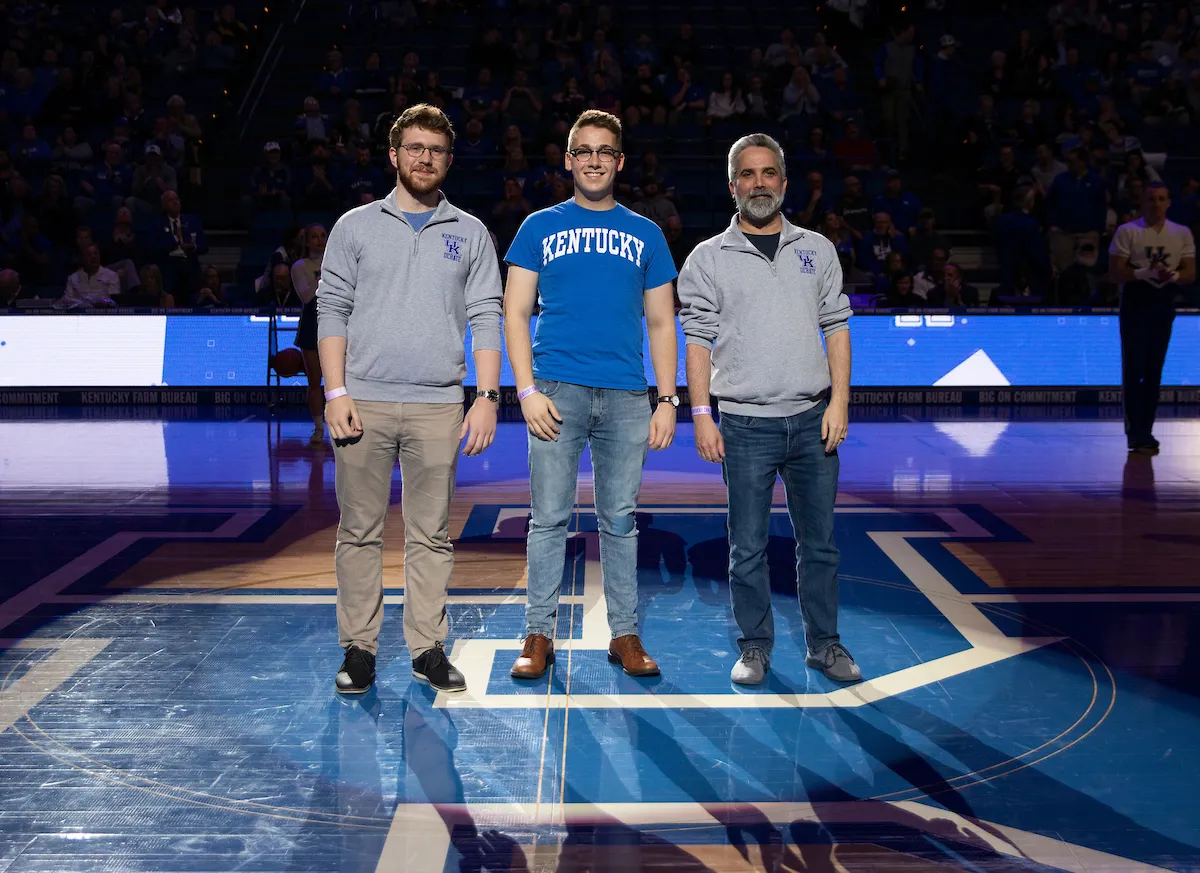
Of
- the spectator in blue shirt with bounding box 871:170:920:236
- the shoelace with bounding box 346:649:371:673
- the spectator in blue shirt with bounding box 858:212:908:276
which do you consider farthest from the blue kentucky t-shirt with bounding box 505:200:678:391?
the spectator in blue shirt with bounding box 871:170:920:236

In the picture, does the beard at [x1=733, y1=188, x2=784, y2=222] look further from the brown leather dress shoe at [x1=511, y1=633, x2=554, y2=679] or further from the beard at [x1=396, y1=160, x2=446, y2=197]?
the brown leather dress shoe at [x1=511, y1=633, x2=554, y2=679]

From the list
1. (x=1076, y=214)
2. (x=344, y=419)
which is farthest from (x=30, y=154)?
(x=344, y=419)

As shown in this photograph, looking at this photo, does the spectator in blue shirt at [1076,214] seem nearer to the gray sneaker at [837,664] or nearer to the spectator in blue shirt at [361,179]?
the spectator in blue shirt at [361,179]

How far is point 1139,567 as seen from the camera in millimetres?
6281

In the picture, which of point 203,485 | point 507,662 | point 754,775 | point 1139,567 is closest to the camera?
point 754,775

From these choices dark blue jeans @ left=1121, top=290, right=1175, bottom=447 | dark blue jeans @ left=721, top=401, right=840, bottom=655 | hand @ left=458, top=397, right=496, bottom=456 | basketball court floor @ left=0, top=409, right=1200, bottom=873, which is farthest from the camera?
dark blue jeans @ left=1121, top=290, right=1175, bottom=447

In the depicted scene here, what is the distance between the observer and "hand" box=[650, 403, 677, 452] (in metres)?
4.43

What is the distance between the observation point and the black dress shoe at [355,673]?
443 cm

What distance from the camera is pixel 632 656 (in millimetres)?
4652

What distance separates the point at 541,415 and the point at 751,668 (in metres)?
1.18

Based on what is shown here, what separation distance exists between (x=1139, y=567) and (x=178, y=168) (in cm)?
1399

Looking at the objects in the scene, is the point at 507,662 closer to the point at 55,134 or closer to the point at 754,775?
the point at 754,775

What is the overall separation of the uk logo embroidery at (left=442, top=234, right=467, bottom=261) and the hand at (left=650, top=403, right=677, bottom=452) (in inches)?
34.3

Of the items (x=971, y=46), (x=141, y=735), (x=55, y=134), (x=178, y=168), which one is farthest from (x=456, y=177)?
(x=141, y=735)
